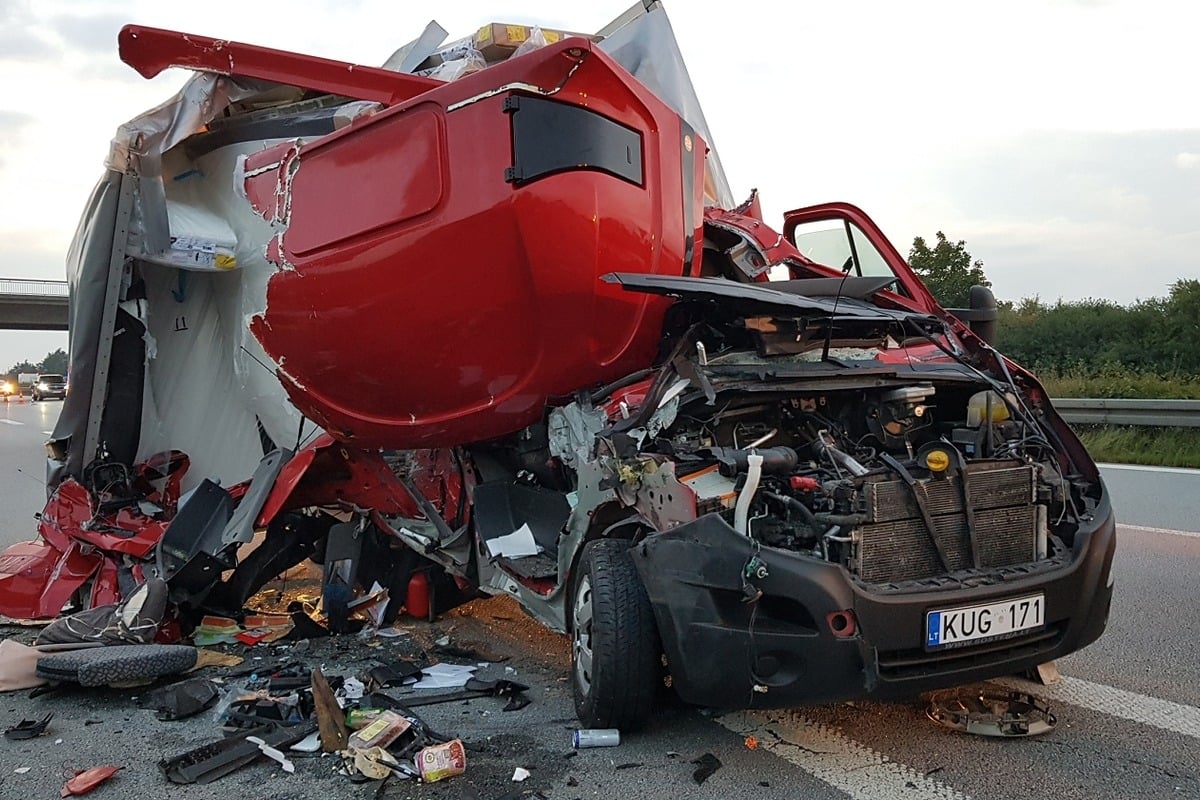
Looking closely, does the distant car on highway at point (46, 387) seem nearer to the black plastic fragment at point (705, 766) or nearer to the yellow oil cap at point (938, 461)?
the black plastic fragment at point (705, 766)

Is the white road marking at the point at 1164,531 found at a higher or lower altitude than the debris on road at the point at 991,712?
lower

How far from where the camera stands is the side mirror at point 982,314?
460cm

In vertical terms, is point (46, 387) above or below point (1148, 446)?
above

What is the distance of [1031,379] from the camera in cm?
366

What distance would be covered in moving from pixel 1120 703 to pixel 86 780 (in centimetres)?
362

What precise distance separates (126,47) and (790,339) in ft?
10.8

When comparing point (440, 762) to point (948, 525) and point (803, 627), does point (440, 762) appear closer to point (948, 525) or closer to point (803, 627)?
point (803, 627)

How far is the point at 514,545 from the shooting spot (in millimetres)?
4172

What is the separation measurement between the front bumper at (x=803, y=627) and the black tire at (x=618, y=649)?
5.7 inches

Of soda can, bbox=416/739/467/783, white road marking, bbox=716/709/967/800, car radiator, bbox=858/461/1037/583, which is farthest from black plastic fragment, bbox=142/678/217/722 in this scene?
car radiator, bbox=858/461/1037/583

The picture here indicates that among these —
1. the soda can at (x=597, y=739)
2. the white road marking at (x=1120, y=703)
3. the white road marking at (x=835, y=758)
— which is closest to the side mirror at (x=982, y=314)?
the white road marking at (x=1120, y=703)

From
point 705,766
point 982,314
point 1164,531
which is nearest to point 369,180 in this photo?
point 705,766

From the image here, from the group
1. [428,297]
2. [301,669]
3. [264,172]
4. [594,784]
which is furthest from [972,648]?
[264,172]

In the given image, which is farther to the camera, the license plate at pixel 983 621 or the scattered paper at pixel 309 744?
the scattered paper at pixel 309 744
